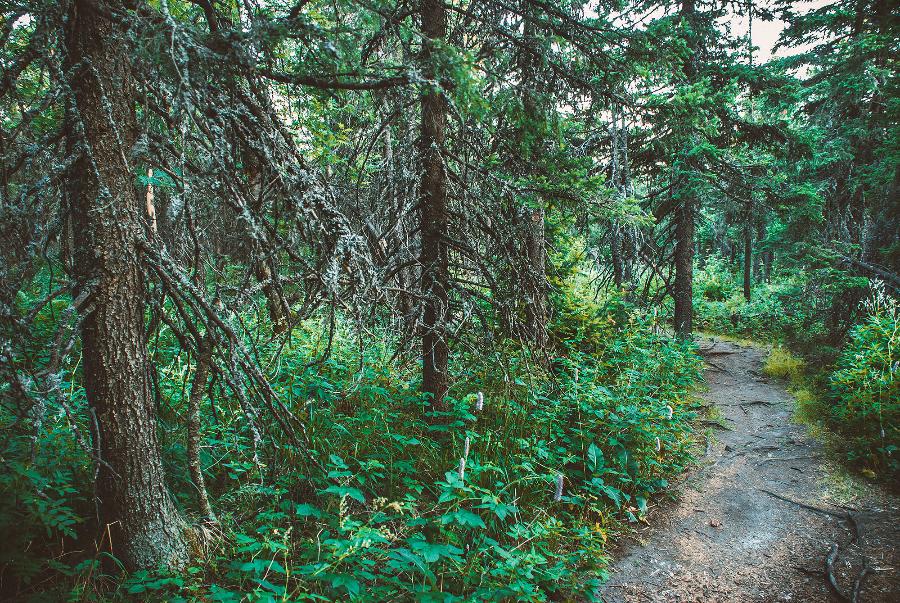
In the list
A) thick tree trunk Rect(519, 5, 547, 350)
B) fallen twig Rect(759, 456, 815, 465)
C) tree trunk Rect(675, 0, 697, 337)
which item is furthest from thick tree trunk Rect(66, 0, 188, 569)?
tree trunk Rect(675, 0, 697, 337)

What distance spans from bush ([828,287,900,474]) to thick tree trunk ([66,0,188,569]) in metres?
8.92

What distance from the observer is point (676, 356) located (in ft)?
30.2

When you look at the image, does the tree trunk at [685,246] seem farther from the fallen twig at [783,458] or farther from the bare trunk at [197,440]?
the bare trunk at [197,440]

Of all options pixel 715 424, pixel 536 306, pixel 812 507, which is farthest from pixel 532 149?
pixel 715 424

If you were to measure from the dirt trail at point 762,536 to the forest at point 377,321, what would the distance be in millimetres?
57

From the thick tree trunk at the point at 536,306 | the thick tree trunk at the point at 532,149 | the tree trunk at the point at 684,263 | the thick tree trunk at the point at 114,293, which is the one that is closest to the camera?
the thick tree trunk at the point at 114,293

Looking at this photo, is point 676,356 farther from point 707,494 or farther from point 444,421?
point 444,421

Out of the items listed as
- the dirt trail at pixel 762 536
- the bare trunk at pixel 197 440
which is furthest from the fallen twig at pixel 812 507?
the bare trunk at pixel 197 440

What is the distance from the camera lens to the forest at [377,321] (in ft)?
8.47

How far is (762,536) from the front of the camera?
504 centimetres

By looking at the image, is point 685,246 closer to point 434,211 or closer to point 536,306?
point 536,306

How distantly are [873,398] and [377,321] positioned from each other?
8180mm

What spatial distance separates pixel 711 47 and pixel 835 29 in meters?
3.84

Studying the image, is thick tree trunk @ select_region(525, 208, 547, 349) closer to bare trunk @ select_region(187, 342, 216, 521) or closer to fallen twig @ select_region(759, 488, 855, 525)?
bare trunk @ select_region(187, 342, 216, 521)
